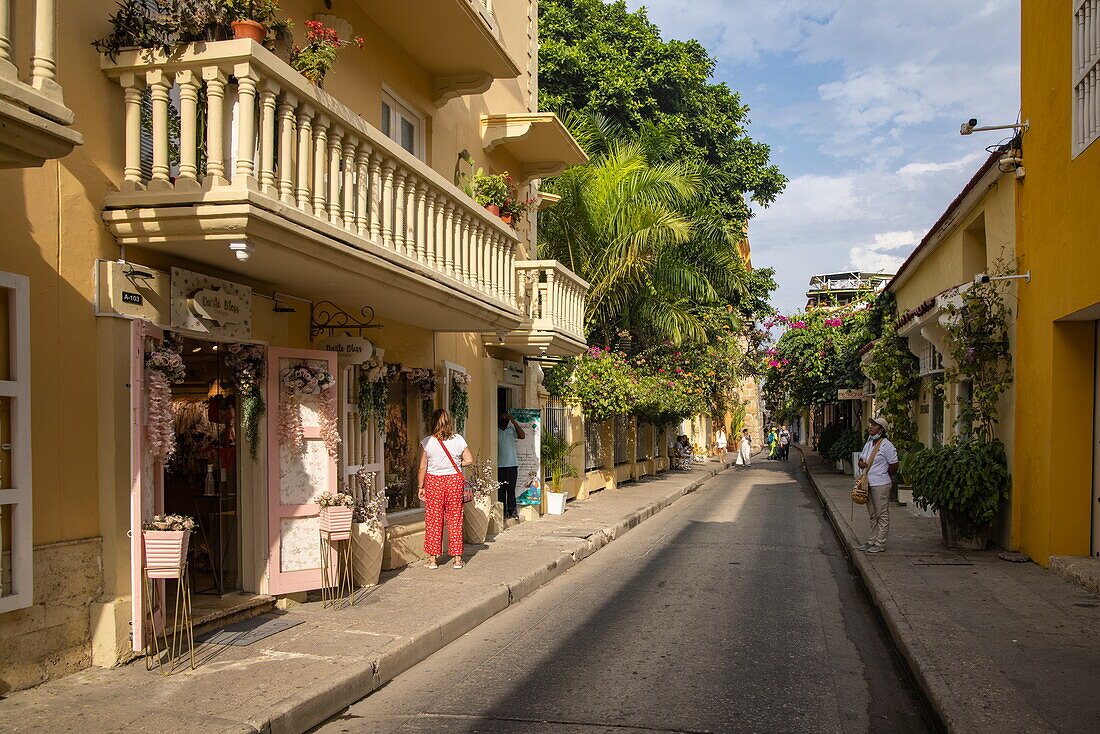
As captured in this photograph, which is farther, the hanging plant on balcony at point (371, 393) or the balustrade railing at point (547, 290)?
the balustrade railing at point (547, 290)

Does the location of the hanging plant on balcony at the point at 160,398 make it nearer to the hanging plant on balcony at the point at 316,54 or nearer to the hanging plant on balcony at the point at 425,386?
the hanging plant on balcony at the point at 316,54

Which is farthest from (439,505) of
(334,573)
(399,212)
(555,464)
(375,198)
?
(555,464)

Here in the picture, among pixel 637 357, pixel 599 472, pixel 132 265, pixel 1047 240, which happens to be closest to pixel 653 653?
pixel 132 265

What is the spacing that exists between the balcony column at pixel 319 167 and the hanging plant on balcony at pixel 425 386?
424 centimetres

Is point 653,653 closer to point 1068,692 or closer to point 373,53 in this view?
point 1068,692

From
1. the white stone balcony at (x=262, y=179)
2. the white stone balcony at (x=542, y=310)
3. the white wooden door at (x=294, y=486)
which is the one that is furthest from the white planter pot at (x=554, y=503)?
the white wooden door at (x=294, y=486)

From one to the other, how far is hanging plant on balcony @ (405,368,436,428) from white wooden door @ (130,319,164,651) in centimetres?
491

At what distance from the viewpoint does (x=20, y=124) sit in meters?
4.55

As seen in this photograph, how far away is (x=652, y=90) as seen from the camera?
1212 inches

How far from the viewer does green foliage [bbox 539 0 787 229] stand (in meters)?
29.0

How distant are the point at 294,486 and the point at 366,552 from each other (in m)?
1.27

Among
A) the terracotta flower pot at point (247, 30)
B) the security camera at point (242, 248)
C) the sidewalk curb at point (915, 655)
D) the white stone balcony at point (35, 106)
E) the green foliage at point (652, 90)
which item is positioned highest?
the green foliage at point (652, 90)

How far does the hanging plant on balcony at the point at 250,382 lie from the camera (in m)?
7.90

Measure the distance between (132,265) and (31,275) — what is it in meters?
0.81
